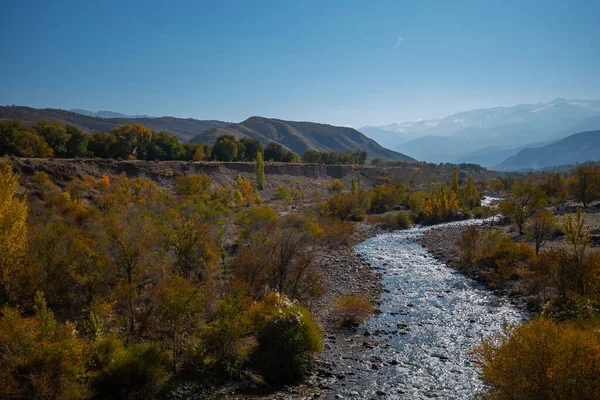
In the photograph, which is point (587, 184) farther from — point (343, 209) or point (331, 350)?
point (331, 350)

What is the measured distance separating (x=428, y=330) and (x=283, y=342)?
32.1ft

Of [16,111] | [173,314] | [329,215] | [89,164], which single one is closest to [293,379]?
[173,314]

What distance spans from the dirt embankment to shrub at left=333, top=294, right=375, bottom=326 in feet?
160

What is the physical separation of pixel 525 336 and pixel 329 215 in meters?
53.6

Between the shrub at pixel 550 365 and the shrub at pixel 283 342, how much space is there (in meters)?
8.47

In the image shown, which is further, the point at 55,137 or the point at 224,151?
the point at 224,151

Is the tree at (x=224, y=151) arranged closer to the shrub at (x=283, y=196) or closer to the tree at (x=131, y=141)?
the tree at (x=131, y=141)

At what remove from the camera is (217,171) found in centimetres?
8800

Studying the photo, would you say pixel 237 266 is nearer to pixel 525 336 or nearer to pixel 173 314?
pixel 173 314

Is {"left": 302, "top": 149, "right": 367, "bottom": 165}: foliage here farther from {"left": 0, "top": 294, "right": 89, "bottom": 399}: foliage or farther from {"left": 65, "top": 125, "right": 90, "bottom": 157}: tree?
{"left": 0, "top": 294, "right": 89, "bottom": 399}: foliage

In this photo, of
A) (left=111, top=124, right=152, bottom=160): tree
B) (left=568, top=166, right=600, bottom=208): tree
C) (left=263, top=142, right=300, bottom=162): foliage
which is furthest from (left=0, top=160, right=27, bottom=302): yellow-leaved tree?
(left=263, top=142, right=300, bottom=162): foliage

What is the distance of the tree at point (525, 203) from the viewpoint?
43.2 metres

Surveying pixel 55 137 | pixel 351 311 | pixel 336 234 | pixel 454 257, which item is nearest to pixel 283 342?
pixel 351 311

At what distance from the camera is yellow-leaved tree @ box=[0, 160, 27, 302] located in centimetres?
1681
